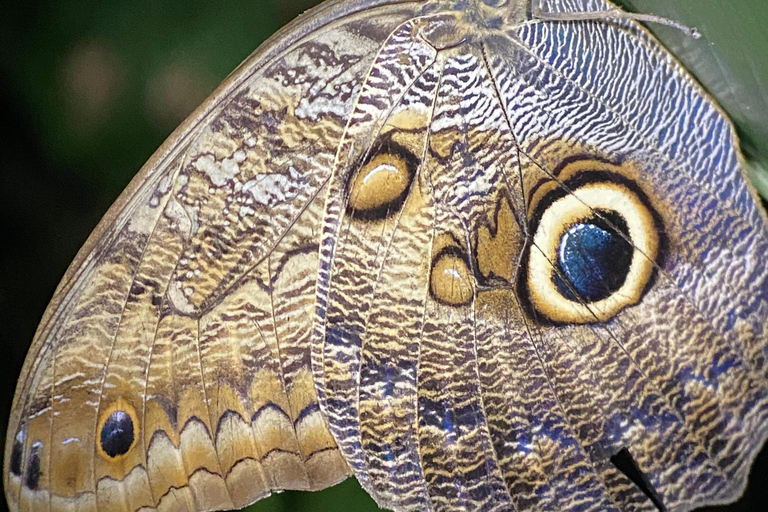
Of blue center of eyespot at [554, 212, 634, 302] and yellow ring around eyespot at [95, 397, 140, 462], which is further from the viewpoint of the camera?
yellow ring around eyespot at [95, 397, 140, 462]

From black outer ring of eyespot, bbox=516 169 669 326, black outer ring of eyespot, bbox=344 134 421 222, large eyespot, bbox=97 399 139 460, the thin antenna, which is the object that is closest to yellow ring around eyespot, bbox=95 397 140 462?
large eyespot, bbox=97 399 139 460

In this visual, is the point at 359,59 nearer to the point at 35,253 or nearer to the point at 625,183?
the point at 625,183

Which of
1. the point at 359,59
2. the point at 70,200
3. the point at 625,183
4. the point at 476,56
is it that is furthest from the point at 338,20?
the point at 70,200

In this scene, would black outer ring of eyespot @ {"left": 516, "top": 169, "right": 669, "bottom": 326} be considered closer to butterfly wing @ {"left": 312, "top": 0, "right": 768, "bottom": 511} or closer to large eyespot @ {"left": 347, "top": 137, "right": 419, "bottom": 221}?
butterfly wing @ {"left": 312, "top": 0, "right": 768, "bottom": 511}

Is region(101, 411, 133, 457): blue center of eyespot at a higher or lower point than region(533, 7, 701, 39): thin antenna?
lower

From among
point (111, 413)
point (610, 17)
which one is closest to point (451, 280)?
point (610, 17)

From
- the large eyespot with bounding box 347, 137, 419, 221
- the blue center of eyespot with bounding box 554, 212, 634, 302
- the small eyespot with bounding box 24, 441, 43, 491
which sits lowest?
the blue center of eyespot with bounding box 554, 212, 634, 302

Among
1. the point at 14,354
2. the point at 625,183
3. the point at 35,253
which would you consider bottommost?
the point at 625,183
